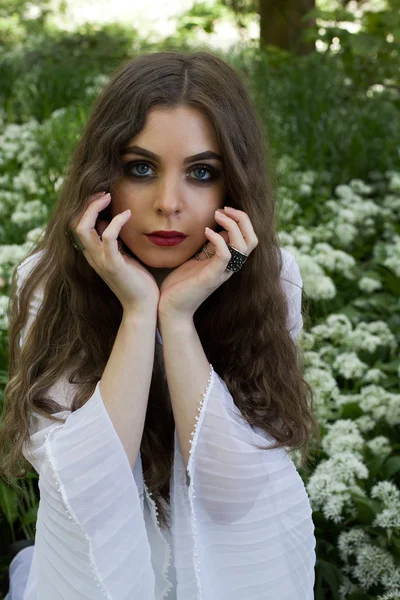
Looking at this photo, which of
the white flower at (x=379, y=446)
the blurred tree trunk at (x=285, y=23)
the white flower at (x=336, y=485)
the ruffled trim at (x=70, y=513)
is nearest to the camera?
the ruffled trim at (x=70, y=513)

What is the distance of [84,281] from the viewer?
1.71 metres

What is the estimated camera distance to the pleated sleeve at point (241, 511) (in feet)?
4.91

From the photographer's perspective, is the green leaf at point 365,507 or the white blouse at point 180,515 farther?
the green leaf at point 365,507

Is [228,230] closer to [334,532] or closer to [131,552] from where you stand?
[131,552]

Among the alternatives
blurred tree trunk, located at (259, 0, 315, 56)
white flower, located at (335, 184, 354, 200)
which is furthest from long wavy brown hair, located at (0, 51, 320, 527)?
blurred tree trunk, located at (259, 0, 315, 56)

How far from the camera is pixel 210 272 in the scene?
1.51m

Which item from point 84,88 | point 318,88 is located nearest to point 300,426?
point 318,88

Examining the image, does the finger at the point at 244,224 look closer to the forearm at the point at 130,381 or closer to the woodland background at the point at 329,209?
the forearm at the point at 130,381

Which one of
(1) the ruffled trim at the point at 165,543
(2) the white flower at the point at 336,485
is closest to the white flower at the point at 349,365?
(2) the white flower at the point at 336,485

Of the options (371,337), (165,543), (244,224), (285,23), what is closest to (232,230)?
(244,224)

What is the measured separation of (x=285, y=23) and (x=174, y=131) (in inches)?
192

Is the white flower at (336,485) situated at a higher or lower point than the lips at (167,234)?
lower

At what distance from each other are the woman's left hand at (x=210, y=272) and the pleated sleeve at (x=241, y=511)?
0.14 metres

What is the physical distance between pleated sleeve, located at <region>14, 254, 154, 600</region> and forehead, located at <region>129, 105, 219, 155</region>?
476 millimetres
